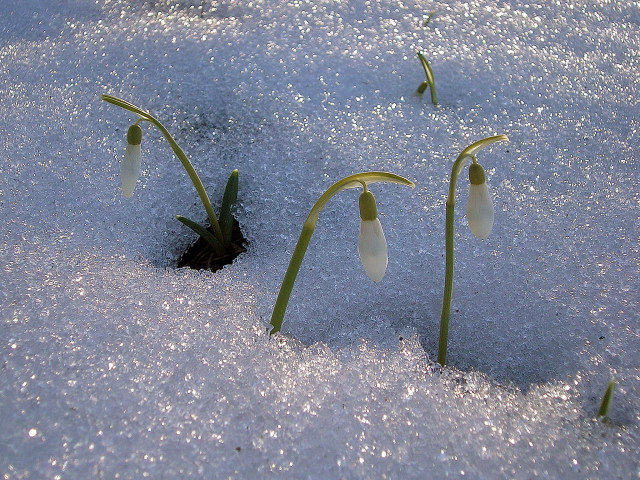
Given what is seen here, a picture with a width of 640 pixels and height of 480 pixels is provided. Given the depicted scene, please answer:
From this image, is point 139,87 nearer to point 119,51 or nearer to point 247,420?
point 119,51

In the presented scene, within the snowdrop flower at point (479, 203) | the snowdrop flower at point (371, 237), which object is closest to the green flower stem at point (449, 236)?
the snowdrop flower at point (479, 203)

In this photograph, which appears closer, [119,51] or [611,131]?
[611,131]

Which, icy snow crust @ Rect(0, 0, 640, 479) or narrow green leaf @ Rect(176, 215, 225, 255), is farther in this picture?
narrow green leaf @ Rect(176, 215, 225, 255)

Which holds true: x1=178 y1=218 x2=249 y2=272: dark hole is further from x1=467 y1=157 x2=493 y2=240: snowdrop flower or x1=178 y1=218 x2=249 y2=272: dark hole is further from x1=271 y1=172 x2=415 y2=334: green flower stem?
x1=467 y1=157 x2=493 y2=240: snowdrop flower

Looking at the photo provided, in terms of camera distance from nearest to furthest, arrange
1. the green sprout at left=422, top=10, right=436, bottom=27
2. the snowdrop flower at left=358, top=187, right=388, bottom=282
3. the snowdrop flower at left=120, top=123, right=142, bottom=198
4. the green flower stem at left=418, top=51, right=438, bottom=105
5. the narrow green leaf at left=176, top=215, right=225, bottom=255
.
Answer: the snowdrop flower at left=358, top=187, right=388, bottom=282
the snowdrop flower at left=120, top=123, right=142, bottom=198
the narrow green leaf at left=176, top=215, right=225, bottom=255
the green flower stem at left=418, top=51, right=438, bottom=105
the green sprout at left=422, top=10, right=436, bottom=27

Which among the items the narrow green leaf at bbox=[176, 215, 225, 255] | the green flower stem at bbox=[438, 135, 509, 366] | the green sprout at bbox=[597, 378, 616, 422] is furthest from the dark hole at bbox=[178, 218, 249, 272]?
the green sprout at bbox=[597, 378, 616, 422]

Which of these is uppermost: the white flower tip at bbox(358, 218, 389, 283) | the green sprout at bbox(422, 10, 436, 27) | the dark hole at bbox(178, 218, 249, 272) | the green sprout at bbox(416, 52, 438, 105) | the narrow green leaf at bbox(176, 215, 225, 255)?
the white flower tip at bbox(358, 218, 389, 283)

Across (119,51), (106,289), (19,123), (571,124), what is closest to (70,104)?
(19,123)
